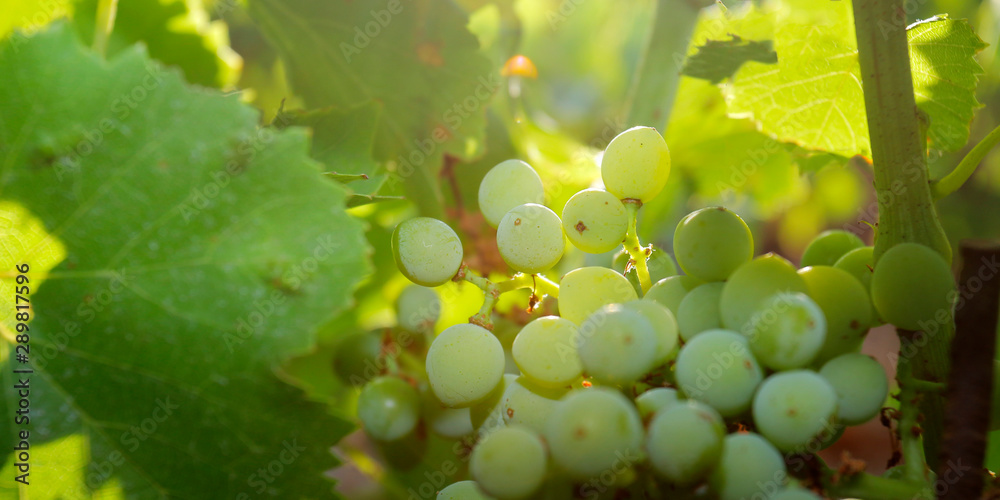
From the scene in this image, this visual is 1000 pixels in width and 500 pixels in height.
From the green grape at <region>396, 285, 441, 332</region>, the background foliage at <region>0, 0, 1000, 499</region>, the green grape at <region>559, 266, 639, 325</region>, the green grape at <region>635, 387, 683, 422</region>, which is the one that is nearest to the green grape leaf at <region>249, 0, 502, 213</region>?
the background foliage at <region>0, 0, 1000, 499</region>

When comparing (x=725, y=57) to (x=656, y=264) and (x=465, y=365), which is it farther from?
(x=465, y=365)

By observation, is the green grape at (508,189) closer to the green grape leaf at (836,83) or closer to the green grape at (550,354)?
the green grape at (550,354)

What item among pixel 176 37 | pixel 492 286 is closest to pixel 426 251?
pixel 492 286

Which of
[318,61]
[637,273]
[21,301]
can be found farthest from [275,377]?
[318,61]

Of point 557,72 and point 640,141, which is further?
point 557,72

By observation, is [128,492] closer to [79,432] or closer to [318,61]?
[79,432]
